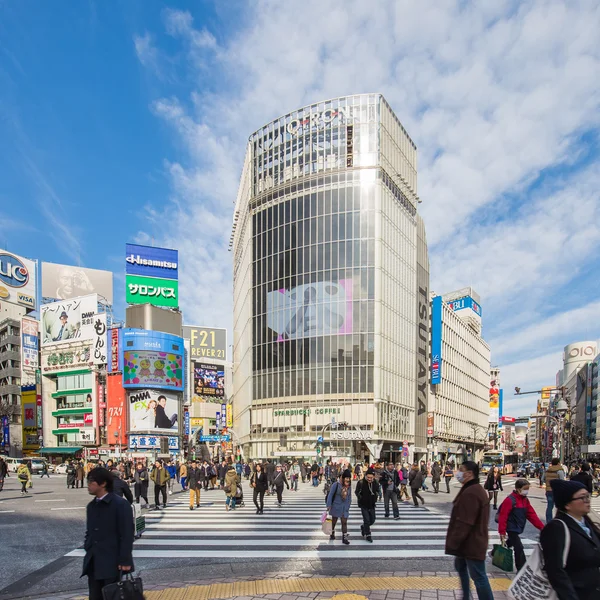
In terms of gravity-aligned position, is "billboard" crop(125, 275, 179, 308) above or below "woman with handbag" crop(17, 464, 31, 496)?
above

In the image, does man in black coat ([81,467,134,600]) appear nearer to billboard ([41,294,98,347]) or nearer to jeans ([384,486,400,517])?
jeans ([384,486,400,517])

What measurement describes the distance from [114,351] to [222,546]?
84500 millimetres

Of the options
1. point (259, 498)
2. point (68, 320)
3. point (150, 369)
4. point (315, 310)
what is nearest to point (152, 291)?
point (68, 320)

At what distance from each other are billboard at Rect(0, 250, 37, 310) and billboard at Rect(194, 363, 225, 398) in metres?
38.8

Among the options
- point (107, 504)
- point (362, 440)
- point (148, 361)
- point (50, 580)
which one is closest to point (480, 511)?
point (107, 504)

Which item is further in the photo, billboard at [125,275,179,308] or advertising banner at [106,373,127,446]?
billboard at [125,275,179,308]

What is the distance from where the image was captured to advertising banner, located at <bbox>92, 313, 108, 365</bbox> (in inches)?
3661

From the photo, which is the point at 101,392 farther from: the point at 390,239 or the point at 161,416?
the point at 390,239

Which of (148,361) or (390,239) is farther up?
(390,239)

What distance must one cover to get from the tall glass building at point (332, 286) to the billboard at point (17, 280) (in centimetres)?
4758

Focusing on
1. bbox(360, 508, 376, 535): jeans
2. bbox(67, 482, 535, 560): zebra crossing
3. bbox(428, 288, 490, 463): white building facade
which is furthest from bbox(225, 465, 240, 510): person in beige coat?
bbox(428, 288, 490, 463): white building facade

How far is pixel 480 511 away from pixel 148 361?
3508 inches

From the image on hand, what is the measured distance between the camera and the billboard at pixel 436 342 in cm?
8844

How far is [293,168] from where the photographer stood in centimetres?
7369
